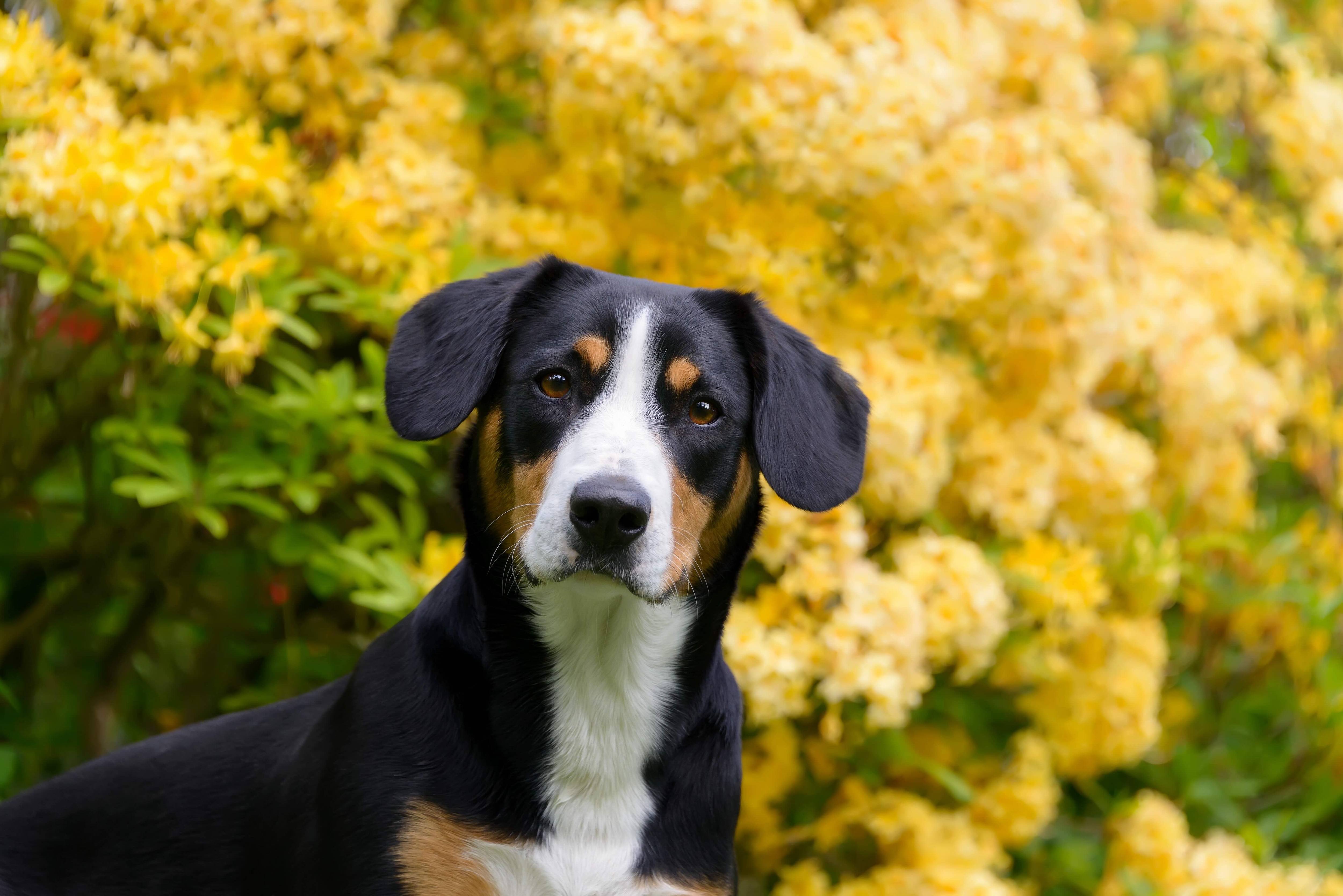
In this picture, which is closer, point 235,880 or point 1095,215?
point 235,880

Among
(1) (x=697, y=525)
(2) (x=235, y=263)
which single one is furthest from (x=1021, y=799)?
(2) (x=235, y=263)

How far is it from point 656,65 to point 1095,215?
1.39 metres

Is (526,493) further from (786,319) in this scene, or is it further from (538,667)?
(786,319)

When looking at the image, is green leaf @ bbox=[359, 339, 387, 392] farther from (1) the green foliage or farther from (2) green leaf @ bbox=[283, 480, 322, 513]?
(2) green leaf @ bbox=[283, 480, 322, 513]

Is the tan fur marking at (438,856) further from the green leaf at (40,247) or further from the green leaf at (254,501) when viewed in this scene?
the green leaf at (40,247)

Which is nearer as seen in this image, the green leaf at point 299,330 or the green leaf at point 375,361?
the green leaf at point 299,330

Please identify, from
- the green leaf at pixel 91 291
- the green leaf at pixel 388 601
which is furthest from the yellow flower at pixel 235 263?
the green leaf at pixel 388 601

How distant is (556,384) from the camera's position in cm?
251

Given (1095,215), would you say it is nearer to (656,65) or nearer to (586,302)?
(656,65)

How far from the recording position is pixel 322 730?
2.52m

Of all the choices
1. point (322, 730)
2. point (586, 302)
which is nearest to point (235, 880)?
point (322, 730)

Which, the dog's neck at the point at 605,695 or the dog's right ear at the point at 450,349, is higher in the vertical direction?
the dog's right ear at the point at 450,349

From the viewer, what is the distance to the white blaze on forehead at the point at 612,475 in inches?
89.3

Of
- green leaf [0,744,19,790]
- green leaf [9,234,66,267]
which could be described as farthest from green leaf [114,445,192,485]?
green leaf [0,744,19,790]
